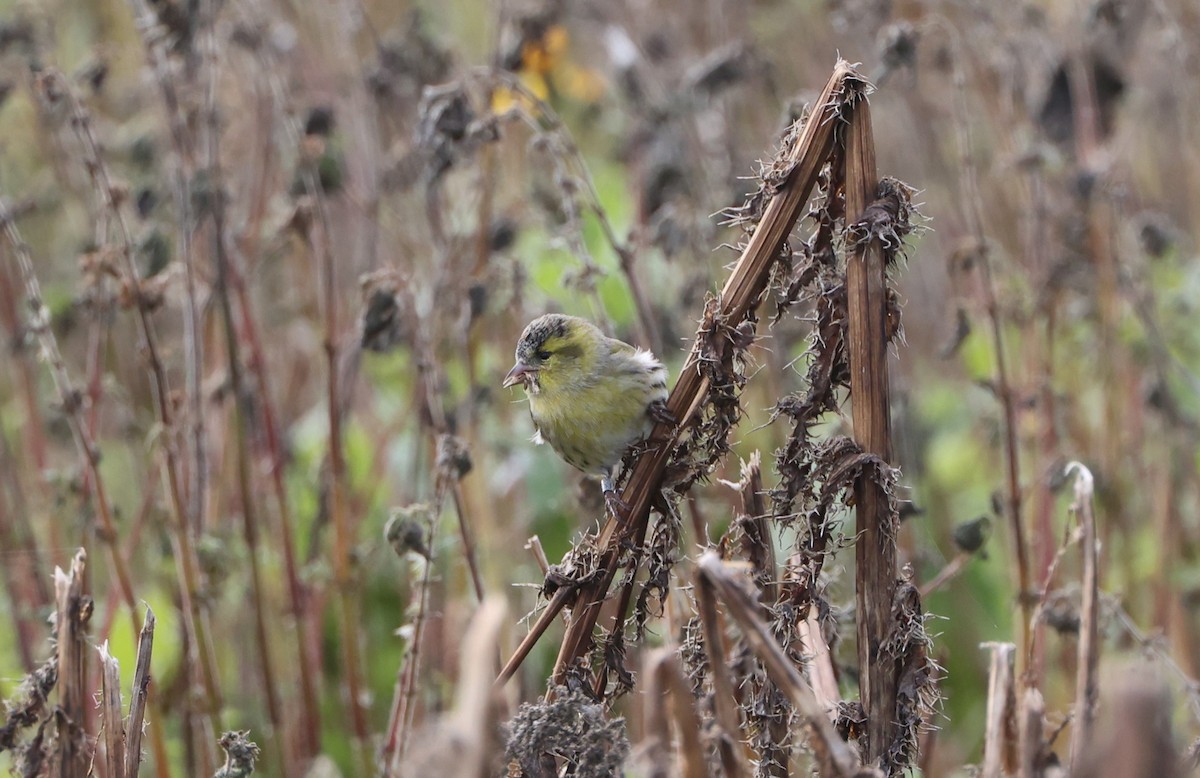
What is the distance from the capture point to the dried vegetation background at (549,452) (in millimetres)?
1749

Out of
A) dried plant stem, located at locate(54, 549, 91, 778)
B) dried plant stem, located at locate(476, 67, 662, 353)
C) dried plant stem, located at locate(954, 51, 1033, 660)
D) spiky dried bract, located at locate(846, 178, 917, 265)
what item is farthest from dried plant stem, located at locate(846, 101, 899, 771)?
dried plant stem, located at locate(54, 549, 91, 778)

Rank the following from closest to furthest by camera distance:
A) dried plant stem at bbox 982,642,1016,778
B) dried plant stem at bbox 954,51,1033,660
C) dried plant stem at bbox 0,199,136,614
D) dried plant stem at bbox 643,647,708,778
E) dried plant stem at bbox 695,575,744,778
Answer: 1. dried plant stem at bbox 643,647,708,778
2. dried plant stem at bbox 695,575,744,778
3. dried plant stem at bbox 982,642,1016,778
4. dried plant stem at bbox 0,199,136,614
5. dried plant stem at bbox 954,51,1033,660

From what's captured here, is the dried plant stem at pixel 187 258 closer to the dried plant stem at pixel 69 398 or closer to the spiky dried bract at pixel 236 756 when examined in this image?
the dried plant stem at pixel 69 398

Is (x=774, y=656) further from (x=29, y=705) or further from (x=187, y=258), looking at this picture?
(x=187, y=258)

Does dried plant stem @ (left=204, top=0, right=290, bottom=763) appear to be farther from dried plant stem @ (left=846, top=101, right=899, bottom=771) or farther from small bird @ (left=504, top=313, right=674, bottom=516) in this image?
dried plant stem @ (left=846, top=101, right=899, bottom=771)

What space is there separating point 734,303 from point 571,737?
0.64 metres

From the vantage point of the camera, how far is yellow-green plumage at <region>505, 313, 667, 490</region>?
242 cm

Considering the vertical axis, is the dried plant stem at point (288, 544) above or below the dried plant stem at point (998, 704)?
above

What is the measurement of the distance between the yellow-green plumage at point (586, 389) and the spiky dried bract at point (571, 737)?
2.41 ft

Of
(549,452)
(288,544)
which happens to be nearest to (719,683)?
(288,544)

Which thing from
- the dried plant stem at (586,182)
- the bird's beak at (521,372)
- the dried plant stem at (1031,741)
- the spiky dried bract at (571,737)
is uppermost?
the dried plant stem at (586,182)

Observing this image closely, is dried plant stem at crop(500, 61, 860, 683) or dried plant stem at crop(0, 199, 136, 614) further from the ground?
dried plant stem at crop(0, 199, 136, 614)

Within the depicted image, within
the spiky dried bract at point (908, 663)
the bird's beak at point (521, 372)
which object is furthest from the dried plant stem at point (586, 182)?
the spiky dried bract at point (908, 663)

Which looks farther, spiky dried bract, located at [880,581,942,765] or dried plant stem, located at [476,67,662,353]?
dried plant stem, located at [476,67,662,353]
